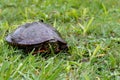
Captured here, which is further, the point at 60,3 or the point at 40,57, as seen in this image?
the point at 60,3

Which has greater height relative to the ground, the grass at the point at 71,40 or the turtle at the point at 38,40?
the turtle at the point at 38,40

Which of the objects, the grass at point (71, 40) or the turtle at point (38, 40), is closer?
the grass at point (71, 40)

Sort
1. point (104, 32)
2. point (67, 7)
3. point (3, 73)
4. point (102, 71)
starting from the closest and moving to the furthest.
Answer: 1. point (3, 73)
2. point (102, 71)
3. point (104, 32)
4. point (67, 7)

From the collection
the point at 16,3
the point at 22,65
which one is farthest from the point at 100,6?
the point at 22,65

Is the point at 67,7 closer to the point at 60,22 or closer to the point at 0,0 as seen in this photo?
the point at 60,22

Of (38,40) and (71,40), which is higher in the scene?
(38,40)
